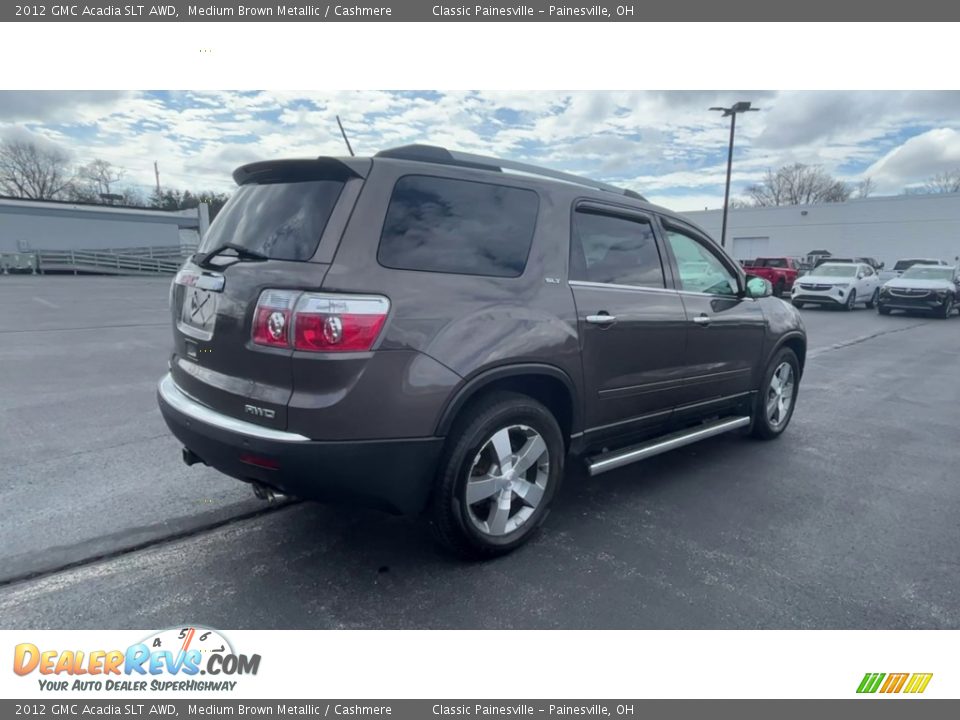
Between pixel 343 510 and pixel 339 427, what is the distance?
1.34 m

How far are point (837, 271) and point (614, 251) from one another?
20.3 meters

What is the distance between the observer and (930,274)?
1847cm

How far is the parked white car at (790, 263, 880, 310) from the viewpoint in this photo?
1900 cm

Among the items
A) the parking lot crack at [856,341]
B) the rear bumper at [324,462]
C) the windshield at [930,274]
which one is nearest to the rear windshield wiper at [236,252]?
the rear bumper at [324,462]

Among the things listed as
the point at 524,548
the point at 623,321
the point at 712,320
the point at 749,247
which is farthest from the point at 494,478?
the point at 749,247

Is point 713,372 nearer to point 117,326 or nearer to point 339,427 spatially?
point 339,427

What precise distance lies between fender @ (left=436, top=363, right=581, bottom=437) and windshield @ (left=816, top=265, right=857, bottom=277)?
20566 millimetres

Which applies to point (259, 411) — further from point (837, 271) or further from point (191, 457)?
point (837, 271)

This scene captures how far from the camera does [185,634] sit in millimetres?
2398

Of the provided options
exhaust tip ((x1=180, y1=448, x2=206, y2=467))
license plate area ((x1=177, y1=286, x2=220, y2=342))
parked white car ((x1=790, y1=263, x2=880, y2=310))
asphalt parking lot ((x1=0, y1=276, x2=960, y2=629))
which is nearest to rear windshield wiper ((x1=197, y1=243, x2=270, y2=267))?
license plate area ((x1=177, y1=286, x2=220, y2=342))

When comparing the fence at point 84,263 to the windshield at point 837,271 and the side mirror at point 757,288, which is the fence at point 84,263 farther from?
the side mirror at point 757,288

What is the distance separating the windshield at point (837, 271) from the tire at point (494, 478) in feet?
67.8
